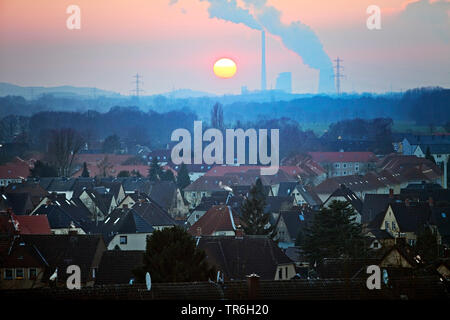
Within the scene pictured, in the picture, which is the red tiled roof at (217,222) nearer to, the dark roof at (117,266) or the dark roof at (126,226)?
the dark roof at (126,226)

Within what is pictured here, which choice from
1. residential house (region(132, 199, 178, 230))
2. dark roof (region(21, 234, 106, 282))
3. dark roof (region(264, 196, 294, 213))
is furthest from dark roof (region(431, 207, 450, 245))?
dark roof (region(21, 234, 106, 282))

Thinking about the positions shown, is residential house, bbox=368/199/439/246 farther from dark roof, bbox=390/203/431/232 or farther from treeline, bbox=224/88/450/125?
treeline, bbox=224/88/450/125

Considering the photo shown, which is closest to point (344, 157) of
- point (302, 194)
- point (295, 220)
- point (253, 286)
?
point (302, 194)

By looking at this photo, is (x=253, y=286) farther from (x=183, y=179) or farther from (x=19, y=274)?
(x=183, y=179)

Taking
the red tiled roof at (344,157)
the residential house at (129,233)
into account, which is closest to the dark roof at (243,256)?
the residential house at (129,233)
